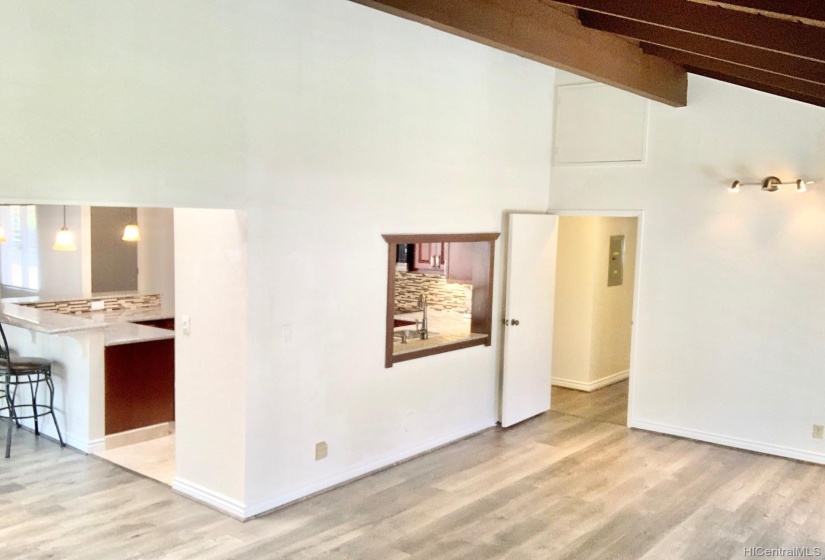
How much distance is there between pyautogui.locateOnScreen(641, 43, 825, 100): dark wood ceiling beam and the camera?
4309 millimetres

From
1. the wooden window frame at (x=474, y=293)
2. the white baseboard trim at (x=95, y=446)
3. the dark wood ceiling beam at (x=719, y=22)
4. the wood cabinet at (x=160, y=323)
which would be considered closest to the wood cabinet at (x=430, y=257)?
the wooden window frame at (x=474, y=293)

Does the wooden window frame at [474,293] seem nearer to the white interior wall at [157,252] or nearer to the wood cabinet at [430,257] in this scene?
the wood cabinet at [430,257]

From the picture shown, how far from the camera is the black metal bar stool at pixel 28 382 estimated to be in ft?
17.0

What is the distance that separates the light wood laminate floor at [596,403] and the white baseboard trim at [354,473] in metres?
1.18

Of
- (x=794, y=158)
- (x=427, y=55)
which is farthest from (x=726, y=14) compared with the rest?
(x=794, y=158)

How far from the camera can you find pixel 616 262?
7844 mm

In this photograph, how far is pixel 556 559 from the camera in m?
3.75

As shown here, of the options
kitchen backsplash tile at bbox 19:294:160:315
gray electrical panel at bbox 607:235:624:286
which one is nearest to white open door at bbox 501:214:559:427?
gray electrical panel at bbox 607:235:624:286

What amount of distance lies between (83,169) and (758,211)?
4867 mm

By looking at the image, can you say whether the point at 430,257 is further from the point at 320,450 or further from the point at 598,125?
the point at 320,450

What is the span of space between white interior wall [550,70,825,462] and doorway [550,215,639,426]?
1.13m

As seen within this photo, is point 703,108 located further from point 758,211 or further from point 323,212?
point 323,212

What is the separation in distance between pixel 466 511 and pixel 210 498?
1.57 metres

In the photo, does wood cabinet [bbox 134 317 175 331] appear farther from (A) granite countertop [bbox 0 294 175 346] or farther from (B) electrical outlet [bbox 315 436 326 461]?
(B) electrical outlet [bbox 315 436 326 461]
